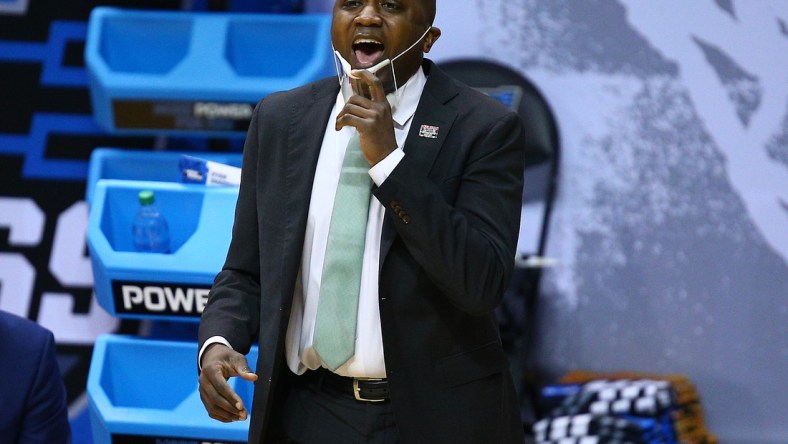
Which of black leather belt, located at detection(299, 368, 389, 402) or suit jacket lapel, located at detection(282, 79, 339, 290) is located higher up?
suit jacket lapel, located at detection(282, 79, 339, 290)

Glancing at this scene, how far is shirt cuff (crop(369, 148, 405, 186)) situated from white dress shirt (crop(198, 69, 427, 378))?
55 millimetres

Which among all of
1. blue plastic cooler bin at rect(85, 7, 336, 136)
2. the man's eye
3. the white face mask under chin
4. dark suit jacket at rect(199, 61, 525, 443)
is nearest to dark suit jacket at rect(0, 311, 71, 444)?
dark suit jacket at rect(199, 61, 525, 443)

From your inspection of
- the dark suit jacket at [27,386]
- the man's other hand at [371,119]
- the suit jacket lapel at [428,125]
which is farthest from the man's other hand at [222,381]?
the dark suit jacket at [27,386]

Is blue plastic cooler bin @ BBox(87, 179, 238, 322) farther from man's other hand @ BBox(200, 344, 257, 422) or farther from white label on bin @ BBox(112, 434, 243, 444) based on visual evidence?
man's other hand @ BBox(200, 344, 257, 422)

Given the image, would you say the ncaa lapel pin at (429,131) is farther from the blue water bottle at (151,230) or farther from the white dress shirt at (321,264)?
the blue water bottle at (151,230)

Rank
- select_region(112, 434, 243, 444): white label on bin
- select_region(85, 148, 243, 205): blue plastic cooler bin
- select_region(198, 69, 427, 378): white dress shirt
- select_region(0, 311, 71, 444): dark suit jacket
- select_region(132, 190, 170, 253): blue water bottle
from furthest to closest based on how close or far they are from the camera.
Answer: select_region(85, 148, 243, 205): blue plastic cooler bin
select_region(132, 190, 170, 253): blue water bottle
select_region(112, 434, 243, 444): white label on bin
select_region(0, 311, 71, 444): dark suit jacket
select_region(198, 69, 427, 378): white dress shirt

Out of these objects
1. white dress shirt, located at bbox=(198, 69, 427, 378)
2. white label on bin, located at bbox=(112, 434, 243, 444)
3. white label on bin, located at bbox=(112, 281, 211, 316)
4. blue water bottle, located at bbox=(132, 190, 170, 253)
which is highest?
white dress shirt, located at bbox=(198, 69, 427, 378)

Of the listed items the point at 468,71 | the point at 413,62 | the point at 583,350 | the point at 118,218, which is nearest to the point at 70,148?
the point at 118,218

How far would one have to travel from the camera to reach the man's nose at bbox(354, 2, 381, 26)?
6.34ft

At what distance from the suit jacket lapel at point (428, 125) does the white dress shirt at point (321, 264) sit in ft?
0.09

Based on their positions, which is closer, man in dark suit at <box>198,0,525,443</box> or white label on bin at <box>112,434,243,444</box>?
man in dark suit at <box>198,0,525,443</box>

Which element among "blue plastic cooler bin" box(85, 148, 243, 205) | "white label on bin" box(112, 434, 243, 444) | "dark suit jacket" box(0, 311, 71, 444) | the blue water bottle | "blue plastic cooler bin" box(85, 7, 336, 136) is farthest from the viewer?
"blue plastic cooler bin" box(85, 148, 243, 205)

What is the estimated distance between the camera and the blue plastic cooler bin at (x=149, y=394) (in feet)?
11.3

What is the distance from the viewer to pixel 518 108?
180 inches
